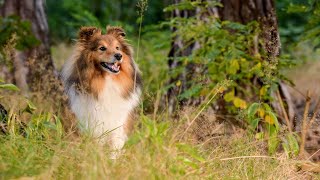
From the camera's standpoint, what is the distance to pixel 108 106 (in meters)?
6.21

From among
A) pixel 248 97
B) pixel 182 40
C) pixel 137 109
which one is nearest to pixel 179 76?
pixel 182 40

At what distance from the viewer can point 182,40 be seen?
788cm

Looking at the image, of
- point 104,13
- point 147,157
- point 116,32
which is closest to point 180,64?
point 116,32

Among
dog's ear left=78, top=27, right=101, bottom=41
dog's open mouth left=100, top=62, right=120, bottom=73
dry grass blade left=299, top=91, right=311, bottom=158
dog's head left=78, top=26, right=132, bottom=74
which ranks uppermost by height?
dog's ear left=78, top=27, right=101, bottom=41

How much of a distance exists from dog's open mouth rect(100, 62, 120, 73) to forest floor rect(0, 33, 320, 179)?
1.00 m

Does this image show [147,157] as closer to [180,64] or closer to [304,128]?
[304,128]

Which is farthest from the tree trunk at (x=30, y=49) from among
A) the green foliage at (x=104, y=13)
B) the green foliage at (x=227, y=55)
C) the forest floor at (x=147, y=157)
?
the green foliage at (x=104, y=13)

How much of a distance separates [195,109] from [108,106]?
3.93ft

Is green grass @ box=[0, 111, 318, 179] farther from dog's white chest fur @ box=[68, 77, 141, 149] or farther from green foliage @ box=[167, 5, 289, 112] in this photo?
green foliage @ box=[167, 5, 289, 112]

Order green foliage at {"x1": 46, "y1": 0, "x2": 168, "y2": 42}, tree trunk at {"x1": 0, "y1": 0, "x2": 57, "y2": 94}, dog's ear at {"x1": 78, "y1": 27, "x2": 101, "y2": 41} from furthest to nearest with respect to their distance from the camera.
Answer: green foliage at {"x1": 46, "y1": 0, "x2": 168, "y2": 42}, tree trunk at {"x1": 0, "y1": 0, "x2": 57, "y2": 94}, dog's ear at {"x1": 78, "y1": 27, "x2": 101, "y2": 41}

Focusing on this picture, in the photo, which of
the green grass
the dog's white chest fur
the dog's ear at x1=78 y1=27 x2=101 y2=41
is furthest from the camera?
the dog's ear at x1=78 y1=27 x2=101 y2=41

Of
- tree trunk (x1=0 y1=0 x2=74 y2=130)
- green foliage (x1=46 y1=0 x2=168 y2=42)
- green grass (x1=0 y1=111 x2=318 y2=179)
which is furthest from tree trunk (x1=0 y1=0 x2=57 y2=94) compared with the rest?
green foliage (x1=46 y1=0 x2=168 y2=42)

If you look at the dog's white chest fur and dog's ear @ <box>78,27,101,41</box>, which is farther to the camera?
dog's ear @ <box>78,27,101,41</box>

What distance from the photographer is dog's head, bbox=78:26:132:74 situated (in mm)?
6227
